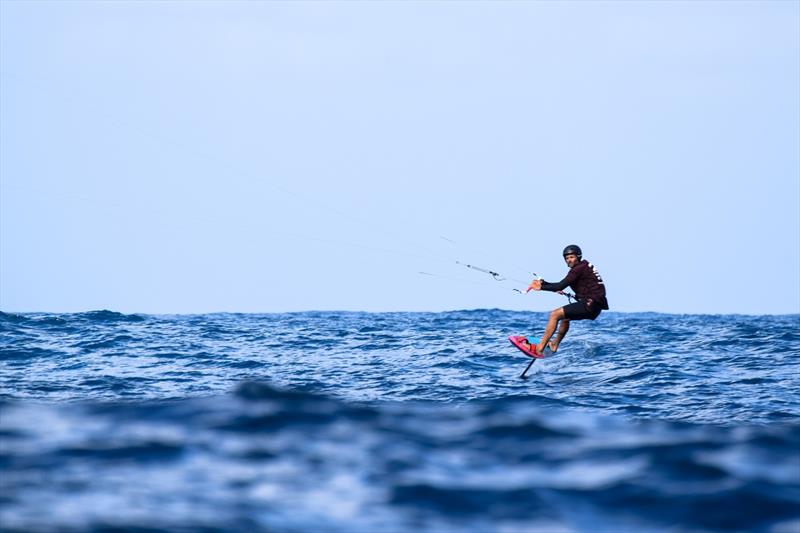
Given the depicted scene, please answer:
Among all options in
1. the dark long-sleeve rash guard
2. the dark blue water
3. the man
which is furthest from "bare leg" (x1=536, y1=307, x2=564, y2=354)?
the dark blue water

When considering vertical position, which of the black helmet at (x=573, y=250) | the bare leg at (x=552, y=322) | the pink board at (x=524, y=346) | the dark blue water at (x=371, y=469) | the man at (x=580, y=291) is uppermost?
the black helmet at (x=573, y=250)

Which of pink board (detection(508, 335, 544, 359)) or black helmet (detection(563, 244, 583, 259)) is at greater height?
black helmet (detection(563, 244, 583, 259))

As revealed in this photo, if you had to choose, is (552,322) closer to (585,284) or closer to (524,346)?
(524,346)

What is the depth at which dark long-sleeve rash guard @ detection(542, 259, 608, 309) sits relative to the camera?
60.1 feet

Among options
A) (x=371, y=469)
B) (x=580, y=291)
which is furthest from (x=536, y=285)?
(x=371, y=469)

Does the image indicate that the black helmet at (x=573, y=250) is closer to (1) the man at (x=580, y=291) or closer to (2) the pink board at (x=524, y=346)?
(1) the man at (x=580, y=291)

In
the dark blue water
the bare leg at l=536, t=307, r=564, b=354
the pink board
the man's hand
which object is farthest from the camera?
the pink board

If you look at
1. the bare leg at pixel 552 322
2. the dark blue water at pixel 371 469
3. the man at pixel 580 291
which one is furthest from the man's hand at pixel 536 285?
the dark blue water at pixel 371 469

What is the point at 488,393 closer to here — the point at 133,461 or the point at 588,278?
the point at 588,278

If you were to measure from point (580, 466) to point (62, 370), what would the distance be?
572 inches

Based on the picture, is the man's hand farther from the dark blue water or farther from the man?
the dark blue water

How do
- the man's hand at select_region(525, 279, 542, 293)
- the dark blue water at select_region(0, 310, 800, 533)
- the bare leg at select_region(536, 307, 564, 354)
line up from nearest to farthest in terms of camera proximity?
the dark blue water at select_region(0, 310, 800, 533) → the man's hand at select_region(525, 279, 542, 293) → the bare leg at select_region(536, 307, 564, 354)

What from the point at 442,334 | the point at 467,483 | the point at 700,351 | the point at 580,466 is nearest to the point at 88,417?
the point at 467,483

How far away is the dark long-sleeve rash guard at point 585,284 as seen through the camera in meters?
18.3
